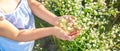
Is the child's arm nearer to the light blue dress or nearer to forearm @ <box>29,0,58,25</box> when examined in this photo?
the light blue dress

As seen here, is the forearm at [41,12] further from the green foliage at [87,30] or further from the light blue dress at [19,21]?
the green foliage at [87,30]

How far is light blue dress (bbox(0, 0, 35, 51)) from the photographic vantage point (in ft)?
5.56

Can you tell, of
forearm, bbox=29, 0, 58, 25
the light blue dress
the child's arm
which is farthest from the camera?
forearm, bbox=29, 0, 58, 25

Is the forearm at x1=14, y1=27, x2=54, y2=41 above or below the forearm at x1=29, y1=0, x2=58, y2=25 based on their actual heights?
below

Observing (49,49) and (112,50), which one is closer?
(112,50)

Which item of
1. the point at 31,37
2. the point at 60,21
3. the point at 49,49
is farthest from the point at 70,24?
the point at 49,49

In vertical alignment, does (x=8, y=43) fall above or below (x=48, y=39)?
above

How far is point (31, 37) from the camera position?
161 cm

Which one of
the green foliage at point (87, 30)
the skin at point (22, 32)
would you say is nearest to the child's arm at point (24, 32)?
the skin at point (22, 32)

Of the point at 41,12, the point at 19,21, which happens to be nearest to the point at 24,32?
the point at 19,21

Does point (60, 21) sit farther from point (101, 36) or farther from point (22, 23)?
point (101, 36)

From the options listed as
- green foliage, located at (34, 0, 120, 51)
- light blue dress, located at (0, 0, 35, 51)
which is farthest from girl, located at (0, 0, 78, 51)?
green foliage, located at (34, 0, 120, 51)

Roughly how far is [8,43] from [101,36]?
0.58 meters

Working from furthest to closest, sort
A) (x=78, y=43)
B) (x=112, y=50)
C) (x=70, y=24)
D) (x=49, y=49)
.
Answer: (x=49, y=49), (x=112, y=50), (x=78, y=43), (x=70, y=24)
